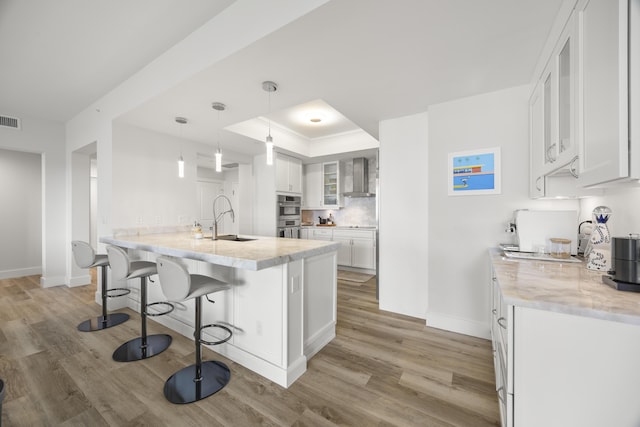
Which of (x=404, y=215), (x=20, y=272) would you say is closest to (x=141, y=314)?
(x=404, y=215)

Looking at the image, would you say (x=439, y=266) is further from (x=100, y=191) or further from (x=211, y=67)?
(x=100, y=191)

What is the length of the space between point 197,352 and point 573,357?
2.05m

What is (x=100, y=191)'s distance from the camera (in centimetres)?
338

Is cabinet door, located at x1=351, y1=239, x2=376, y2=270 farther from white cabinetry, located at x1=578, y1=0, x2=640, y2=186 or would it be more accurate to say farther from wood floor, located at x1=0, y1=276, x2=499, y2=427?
white cabinetry, located at x1=578, y1=0, x2=640, y2=186

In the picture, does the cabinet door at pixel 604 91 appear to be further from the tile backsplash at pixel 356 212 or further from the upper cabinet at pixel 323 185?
the upper cabinet at pixel 323 185

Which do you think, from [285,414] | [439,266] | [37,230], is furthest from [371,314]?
[37,230]

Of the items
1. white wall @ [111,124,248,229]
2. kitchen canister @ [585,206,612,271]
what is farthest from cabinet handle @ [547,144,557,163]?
white wall @ [111,124,248,229]

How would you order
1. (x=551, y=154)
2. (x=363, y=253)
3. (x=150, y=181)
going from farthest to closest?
(x=363, y=253), (x=150, y=181), (x=551, y=154)

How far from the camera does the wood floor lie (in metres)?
1.56

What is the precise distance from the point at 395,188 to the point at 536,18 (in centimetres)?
186

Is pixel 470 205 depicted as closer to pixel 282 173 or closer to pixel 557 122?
pixel 557 122

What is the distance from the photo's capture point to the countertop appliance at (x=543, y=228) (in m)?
1.88

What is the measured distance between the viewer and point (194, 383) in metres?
1.86

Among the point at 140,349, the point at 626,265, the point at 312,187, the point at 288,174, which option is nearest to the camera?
the point at 626,265
